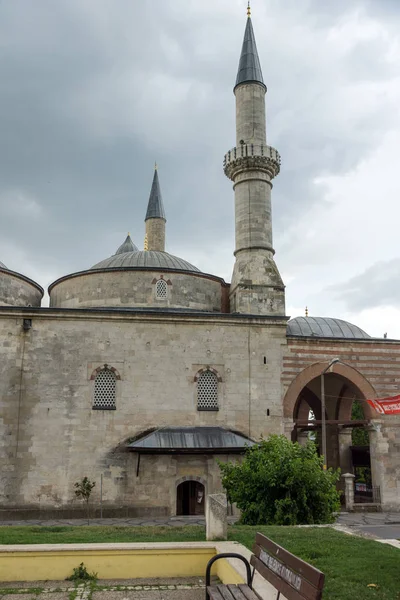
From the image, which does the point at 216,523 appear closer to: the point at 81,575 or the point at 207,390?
the point at 81,575

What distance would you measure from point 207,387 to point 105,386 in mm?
3444

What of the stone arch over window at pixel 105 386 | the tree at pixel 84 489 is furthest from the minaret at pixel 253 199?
the tree at pixel 84 489

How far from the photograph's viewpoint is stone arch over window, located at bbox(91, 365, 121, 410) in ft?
61.3

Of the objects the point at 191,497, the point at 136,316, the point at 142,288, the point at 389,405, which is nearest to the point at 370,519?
the point at 389,405

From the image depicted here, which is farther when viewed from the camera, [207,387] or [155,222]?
[155,222]

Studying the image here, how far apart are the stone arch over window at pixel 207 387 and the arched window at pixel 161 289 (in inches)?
173

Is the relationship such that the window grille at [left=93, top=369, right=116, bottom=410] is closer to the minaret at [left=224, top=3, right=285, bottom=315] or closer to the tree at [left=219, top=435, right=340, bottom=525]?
the minaret at [left=224, top=3, right=285, bottom=315]

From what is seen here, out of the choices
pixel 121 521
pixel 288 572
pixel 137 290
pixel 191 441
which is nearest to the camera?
pixel 288 572

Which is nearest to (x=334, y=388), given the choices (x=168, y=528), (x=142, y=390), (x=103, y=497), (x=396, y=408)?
(x=396, y=408)

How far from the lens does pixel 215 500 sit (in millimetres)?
8781

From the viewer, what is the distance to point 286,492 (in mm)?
11602

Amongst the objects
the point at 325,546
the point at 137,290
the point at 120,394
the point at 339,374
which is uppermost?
the point at 137,290

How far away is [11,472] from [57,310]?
5280mm

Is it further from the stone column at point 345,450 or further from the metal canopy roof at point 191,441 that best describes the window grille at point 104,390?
the stone column at point 345,450
